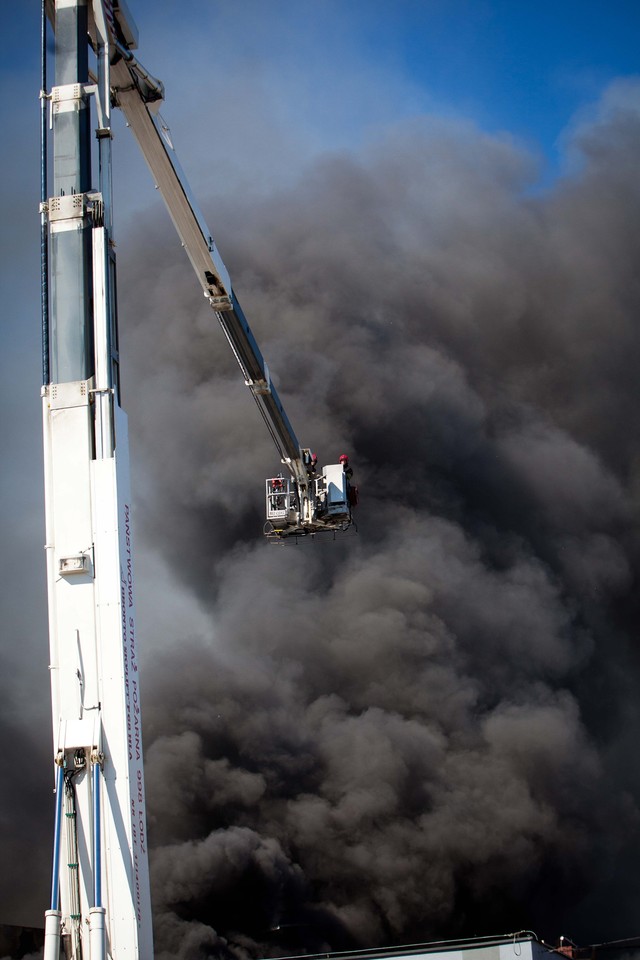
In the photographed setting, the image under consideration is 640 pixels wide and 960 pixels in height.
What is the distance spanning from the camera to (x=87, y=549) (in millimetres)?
16578

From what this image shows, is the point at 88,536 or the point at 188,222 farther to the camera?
the point at 188,222

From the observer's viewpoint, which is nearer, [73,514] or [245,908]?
[73,514]

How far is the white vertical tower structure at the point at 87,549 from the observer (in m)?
15.3

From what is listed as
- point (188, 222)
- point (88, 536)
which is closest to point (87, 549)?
point (88, 536)

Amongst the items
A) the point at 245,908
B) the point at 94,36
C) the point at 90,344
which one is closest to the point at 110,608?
the point at 90,344

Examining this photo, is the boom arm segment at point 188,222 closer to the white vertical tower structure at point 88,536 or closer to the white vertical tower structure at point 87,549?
the white vertical tower structure at point 88,536

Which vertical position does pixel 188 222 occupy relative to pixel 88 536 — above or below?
above

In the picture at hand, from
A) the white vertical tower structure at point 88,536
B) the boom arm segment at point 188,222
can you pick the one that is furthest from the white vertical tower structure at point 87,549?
the boom arm segment at point 188,222

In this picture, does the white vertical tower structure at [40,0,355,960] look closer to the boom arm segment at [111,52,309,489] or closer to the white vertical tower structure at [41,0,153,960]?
the white vertical tower structure at [41,0,153,960]

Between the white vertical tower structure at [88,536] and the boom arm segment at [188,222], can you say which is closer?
the white vertical tower structure at [88,536]

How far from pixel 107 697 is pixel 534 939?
15.9m

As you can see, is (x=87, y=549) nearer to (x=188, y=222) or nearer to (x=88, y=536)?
(x=88, y=536)

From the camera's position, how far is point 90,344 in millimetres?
17328

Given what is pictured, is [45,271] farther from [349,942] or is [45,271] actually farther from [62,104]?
[349,942]
